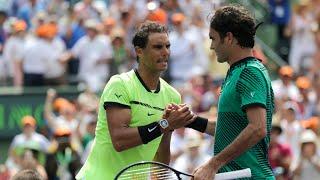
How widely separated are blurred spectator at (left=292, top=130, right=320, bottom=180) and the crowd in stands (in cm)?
1

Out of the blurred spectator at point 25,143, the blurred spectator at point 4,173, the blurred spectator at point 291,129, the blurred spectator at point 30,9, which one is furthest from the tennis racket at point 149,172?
the blurred spectator at point 30,9

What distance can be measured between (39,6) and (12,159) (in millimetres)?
4682

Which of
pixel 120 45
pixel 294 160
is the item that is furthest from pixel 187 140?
pixel 120 45

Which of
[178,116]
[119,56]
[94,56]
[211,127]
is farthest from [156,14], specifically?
[178,116]

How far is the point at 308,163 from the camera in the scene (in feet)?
42.4

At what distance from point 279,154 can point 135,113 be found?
5340mm

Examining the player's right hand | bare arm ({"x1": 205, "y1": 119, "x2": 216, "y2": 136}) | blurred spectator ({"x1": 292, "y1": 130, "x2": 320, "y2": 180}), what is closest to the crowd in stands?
blurred spectator ({"x1": 292, "y1": 130, "x2": 320, "y2": 180})

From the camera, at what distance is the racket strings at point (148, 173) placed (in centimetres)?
696

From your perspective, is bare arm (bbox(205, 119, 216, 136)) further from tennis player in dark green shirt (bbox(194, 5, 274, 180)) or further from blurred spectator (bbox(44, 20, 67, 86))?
blurred spectator (bbox(44, 20, 67, 86))

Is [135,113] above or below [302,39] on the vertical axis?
below

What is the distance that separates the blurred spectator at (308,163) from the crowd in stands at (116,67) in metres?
0.01

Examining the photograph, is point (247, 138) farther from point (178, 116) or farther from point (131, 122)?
point (131, 122)

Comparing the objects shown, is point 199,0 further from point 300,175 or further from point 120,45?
point 300,175

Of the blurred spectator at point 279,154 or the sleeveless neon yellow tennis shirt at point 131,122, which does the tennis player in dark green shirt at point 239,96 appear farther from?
the blurred spectator at point 279,154
